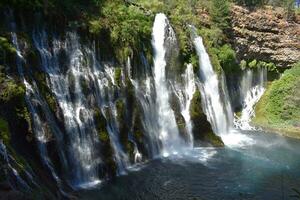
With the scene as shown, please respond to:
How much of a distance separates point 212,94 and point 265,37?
10.5 metres

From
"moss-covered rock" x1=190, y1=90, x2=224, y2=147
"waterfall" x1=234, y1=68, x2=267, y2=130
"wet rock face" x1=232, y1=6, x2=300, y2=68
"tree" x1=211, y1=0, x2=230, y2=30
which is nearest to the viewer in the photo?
"moss-covered rock" x1=190, y1=90, x2=224, y2=147

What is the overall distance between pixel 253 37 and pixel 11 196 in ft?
102

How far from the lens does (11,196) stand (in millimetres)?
11250

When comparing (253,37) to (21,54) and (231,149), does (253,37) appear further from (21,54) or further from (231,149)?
(21,54)

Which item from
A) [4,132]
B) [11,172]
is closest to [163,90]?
[4,132]

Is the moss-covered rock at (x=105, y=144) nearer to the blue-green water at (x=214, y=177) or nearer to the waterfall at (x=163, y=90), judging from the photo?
the blue-green water at (x=214, y=177)

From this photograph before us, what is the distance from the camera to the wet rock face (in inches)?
1521

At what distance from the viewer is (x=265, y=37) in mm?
39406

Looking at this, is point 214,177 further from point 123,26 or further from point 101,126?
point 123,26

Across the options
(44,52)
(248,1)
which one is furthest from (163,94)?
(248,1)

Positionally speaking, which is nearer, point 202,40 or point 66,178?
point 66,178

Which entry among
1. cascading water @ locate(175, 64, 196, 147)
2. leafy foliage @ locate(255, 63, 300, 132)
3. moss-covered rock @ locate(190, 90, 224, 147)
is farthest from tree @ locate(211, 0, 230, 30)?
moss-covered rock @ locate(190, 90, 224, 147)

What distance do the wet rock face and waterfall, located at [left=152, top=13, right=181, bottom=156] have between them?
35.8 feet

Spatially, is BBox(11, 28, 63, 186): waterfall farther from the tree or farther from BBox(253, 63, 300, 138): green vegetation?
the tree
